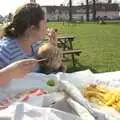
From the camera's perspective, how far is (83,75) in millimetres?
3764

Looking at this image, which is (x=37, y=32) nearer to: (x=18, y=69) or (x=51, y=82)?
(x=51, y=82)

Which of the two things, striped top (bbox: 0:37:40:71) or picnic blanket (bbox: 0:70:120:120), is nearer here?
picnic blanket (bbox: 0:70:120:120)

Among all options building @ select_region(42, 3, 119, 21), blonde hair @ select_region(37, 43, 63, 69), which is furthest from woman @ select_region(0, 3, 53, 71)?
building @ select_region(42, 3, 119, 21)

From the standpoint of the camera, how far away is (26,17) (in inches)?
152

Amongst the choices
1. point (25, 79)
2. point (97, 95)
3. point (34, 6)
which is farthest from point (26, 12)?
point (97, 95)

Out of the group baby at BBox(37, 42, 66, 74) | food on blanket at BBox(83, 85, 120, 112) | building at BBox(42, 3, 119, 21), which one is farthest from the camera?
building at BBox(42, 3, 119, 21)

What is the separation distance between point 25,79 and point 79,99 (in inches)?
20.9

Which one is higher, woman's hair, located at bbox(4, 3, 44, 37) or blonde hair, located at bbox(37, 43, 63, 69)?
woman's hair, located at bbox(4, 3, 44, 37)

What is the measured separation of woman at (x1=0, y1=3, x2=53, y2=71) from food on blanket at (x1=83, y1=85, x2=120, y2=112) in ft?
2.29

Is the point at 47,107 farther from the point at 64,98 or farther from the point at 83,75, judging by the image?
the point at 83,75

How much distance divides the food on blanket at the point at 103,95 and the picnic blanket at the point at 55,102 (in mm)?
107

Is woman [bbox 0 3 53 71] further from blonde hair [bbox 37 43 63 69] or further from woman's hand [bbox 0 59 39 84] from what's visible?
woman's hand [bbox 0 59 39 84]

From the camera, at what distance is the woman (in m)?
3.86

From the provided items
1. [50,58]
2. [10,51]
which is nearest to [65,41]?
[50,58]
